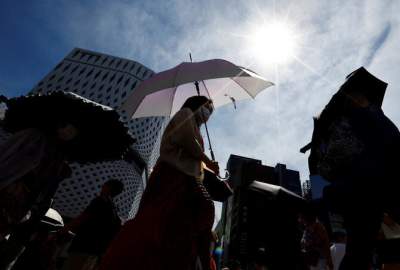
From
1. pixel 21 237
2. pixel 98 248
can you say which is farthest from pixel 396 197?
pixel 98 248

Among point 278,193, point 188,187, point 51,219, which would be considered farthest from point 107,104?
point 278,193

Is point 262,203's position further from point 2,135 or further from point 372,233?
point 2,135

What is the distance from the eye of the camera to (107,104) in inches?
2525

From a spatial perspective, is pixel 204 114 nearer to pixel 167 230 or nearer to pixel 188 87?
pixel 167 230

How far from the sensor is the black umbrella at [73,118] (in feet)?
9.48

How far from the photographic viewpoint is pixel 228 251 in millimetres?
54219

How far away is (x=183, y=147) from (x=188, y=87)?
272 centimetres

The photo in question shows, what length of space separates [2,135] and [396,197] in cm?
6231

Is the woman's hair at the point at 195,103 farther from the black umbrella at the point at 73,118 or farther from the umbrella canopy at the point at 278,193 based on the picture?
the umbrella canopy at the point at 278,193

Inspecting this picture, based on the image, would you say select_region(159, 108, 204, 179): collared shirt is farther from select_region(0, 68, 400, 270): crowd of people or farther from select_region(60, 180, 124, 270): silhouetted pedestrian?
select_region(60, 180, 124, 270): silhouetted pedestrian

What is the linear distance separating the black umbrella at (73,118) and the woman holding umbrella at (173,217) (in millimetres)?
1370

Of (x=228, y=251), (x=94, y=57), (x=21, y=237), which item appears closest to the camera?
(x=21, y=237)

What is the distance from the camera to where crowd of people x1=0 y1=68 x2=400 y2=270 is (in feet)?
4.34

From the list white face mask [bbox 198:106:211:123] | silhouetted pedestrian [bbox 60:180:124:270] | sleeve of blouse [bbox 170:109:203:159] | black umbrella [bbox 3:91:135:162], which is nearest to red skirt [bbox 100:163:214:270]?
sleeve of blouse [bbox 170:109:203:159]
